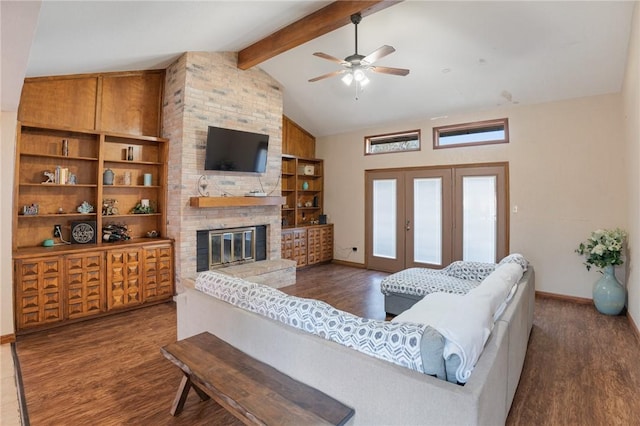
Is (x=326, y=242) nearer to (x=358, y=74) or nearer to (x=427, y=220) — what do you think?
(x=427, y=220)

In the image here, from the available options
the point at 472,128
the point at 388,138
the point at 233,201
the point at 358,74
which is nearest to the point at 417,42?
the point at 358,74

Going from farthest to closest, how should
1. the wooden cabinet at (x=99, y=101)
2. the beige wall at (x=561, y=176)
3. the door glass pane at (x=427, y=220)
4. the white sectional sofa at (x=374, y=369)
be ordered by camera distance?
1. the door glass pane at (x=427, y=220)
2. the beige wall at (x=561, y=176)
3. the wooden cabinet at (x=99, y=101)
4. the white sectional sofa at (x=374, y=369)

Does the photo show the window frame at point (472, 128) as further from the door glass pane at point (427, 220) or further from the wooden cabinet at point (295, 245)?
the wooden cabinet at point (295, 245)

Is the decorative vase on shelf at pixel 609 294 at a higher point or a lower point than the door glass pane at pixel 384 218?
lower

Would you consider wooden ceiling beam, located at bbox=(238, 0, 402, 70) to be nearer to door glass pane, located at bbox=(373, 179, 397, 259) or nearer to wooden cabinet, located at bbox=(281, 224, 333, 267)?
wooden cabinet, located at bbox=(281, 224, 333, 267)

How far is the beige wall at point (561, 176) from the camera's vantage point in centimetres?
460

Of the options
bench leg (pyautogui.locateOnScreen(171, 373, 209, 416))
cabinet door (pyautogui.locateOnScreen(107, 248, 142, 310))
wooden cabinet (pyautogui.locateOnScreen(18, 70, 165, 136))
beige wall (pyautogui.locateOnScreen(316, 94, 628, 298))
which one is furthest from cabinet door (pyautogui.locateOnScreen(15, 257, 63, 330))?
beige wall (pyautogui.locateOnScreen(316, 94, 628, 298))

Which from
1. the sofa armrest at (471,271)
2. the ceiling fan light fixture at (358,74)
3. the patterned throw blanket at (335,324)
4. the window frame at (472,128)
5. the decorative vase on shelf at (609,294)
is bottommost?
the decorative vase on shelf at (609,294)

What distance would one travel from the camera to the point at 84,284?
12.9 feet

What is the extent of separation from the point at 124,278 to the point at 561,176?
20.7 ft

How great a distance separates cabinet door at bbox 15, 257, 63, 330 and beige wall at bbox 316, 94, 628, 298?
6.02 meters

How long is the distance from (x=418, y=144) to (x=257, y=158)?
308cm

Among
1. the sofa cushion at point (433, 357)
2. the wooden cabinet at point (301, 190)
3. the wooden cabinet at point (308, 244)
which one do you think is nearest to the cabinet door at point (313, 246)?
the wooden cabinet at point (308, 244)

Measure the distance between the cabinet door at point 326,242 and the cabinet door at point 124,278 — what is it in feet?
12.8
